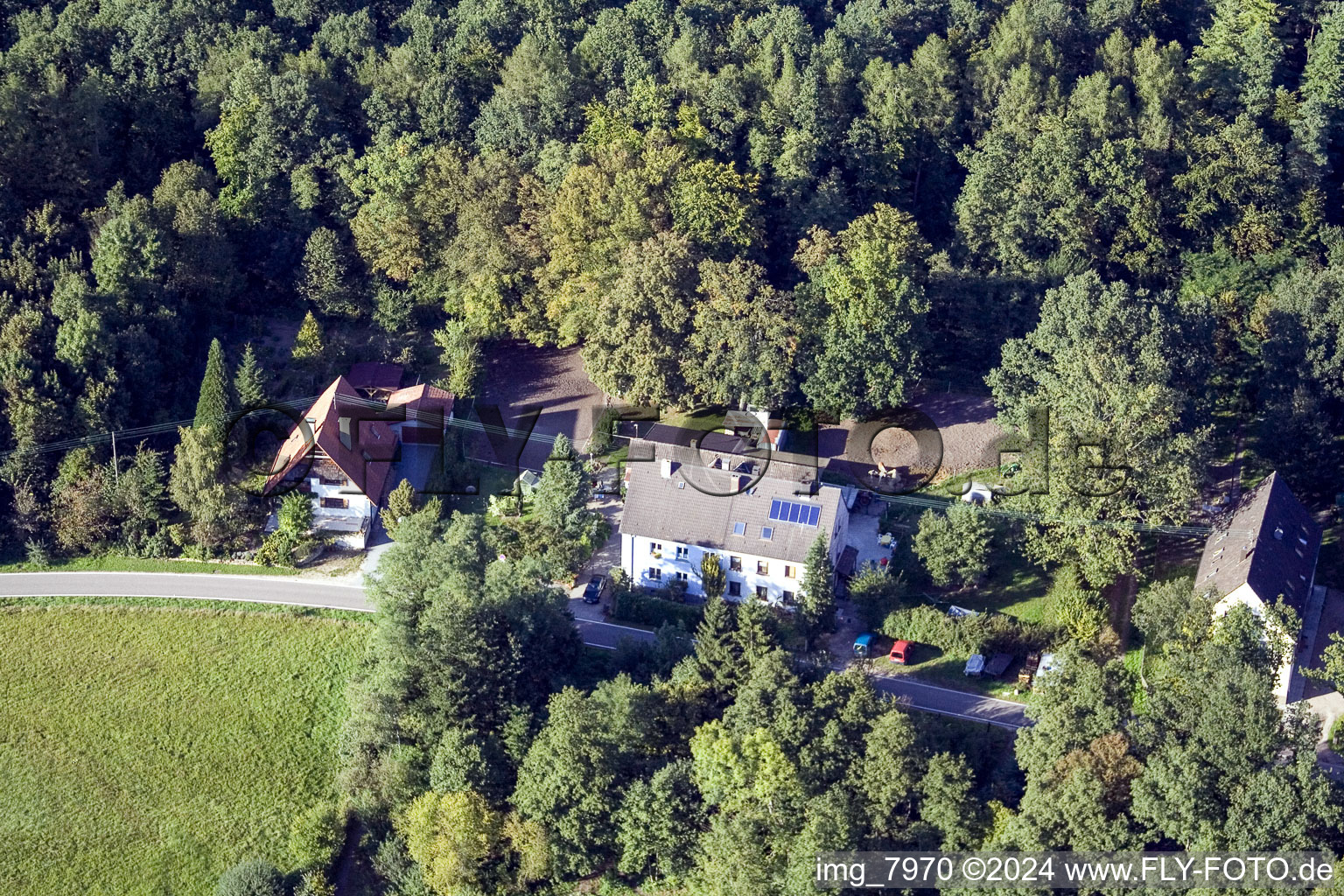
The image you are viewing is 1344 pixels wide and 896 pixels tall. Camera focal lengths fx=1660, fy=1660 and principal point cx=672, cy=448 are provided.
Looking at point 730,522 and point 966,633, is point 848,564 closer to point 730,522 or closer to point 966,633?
point 730,522

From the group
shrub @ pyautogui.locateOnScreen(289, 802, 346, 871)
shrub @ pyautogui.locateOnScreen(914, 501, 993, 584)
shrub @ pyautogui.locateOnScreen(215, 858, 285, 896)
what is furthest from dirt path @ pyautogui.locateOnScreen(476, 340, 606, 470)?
shrub @ pyautogui.locateOnScreen(215, 858, 285, 896)

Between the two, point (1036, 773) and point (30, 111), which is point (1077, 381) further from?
point (30, 111)

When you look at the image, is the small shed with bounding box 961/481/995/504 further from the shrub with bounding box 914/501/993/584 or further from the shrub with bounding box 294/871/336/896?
the shrub with bounding box 294/871/336/896

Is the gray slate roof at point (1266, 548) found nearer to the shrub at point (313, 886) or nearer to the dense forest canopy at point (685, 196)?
the dense forest canopy at point (685, 196)

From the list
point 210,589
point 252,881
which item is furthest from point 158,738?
point 252,881

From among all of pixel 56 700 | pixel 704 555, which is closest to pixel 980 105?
pixel 704 555
